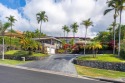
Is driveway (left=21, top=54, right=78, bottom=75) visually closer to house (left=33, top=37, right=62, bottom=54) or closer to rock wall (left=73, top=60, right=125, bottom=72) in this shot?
rock wall (left=73, top=60, right=125, bottom=72)

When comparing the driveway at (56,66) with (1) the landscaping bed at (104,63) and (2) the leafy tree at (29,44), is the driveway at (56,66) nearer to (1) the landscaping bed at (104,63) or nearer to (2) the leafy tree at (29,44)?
(1) the landscaping bed at (104,63)

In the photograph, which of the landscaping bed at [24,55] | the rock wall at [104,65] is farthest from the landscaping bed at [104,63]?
the landscaping bed at [24,55]

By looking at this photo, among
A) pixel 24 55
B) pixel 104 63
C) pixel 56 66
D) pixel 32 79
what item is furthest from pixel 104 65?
pixel 32 79

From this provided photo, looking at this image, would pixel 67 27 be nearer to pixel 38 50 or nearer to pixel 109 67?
pixel 38 50

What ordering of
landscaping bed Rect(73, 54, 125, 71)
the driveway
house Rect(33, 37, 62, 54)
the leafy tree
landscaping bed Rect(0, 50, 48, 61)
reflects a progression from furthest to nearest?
house Rect(33, 37, 62, 54) < the leafy tree < landscaping bed Rect(0, 50, 48, 61) < landscaping bed Rect(73, 54, 125, 71) < the driveway

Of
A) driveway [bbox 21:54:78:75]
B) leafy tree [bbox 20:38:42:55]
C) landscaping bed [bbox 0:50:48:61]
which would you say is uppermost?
leafy tree [bbox 20:38:42:55]

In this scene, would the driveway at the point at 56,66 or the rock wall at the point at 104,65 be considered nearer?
the driveway at the point at 56,66

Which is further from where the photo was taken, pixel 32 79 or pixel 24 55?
pixel 24 55

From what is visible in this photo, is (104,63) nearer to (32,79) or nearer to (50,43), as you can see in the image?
(32,79)

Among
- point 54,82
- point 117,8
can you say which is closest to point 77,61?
point 117,8

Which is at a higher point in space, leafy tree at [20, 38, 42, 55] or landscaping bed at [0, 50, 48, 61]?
leafy tree at [20, 38, 42, 55]

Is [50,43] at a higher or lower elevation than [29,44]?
higher

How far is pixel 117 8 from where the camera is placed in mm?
55781

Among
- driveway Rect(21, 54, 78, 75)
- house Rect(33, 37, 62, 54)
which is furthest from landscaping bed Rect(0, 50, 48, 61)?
house Rect(33, 37, 62, 54)
